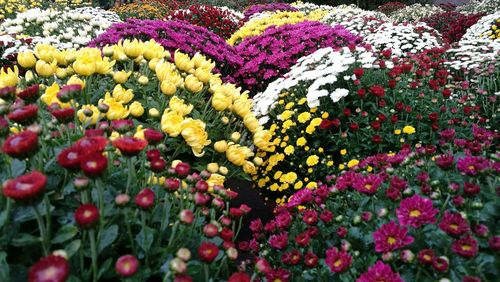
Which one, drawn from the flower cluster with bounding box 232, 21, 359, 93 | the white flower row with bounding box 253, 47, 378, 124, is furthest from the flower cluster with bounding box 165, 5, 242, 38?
the white flower row with bounding box 253, 47, 378, 124

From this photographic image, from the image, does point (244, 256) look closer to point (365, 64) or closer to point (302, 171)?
point (302, 171)

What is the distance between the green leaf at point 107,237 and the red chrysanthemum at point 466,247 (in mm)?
905

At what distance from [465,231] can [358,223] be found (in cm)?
41

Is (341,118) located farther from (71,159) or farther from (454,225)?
(71,159)

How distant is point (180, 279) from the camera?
1.03 meters

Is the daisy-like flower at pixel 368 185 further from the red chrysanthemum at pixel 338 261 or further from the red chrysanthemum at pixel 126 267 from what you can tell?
the red chrysanthemum at pixel 126 267

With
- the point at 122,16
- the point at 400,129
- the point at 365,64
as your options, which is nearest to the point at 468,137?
the point at 400,129

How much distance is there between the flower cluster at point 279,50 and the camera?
5.78 meters

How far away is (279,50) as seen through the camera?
6.00 metres

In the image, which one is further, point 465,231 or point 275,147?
point 275,147

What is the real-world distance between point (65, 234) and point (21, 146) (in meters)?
0.25

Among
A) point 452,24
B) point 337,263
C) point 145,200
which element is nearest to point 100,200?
point 145,200

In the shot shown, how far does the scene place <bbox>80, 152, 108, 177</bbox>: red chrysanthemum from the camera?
103 cm

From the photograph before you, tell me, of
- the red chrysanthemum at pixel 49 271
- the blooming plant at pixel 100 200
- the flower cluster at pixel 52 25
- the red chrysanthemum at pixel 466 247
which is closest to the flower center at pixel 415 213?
the red chrysanthemum at pixel 466 247
